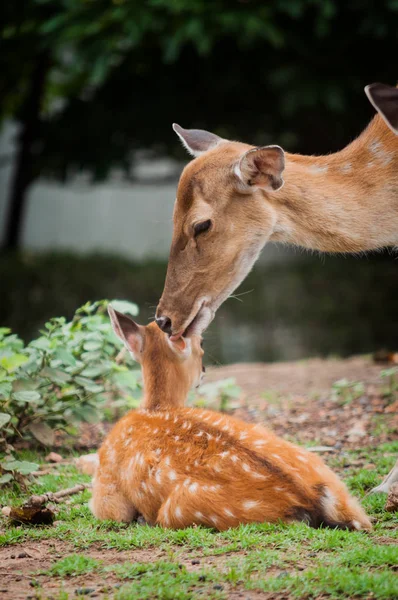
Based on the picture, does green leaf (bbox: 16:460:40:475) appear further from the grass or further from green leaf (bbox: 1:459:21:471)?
the grass

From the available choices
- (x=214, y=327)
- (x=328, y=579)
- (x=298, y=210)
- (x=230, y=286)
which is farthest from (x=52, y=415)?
(x=214, y=327)

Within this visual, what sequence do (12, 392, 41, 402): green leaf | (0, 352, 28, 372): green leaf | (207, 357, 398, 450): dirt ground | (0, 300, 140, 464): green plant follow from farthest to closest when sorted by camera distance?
(207, 357, 398, 450): dirt ground, (0, 300, 140, 464): green plant, (12, 392, 41, 402): green leaf, (0, 352, 28, 372): green leaf

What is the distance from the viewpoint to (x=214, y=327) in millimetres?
11492

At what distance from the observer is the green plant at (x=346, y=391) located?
22.7 ft

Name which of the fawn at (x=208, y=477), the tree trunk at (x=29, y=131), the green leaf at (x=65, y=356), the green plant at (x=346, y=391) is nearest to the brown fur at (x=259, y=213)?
the fawn at (x=208, y=477)

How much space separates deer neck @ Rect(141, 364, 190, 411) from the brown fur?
0.76ft

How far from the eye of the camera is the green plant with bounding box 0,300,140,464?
549 cm

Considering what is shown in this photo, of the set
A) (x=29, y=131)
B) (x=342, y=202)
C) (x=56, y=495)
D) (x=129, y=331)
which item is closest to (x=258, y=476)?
(x=129, y=331)

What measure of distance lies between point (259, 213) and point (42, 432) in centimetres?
203

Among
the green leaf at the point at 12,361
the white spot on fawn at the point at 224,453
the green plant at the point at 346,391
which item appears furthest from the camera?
A: the green plant at the point at 346,391

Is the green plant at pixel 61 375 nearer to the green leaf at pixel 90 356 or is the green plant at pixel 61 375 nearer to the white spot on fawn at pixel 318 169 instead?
the green leaf at pixel 90 356

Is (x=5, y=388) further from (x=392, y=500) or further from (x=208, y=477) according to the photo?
(x=392, y=500)

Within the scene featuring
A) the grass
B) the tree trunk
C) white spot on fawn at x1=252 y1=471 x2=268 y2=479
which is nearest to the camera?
the grass

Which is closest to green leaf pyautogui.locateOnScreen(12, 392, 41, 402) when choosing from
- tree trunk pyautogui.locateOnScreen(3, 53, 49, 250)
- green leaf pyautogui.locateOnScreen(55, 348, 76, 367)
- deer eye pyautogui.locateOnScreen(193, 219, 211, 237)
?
green leaf pyautogui.locateOnScreen(55, 348, 76, 367)
